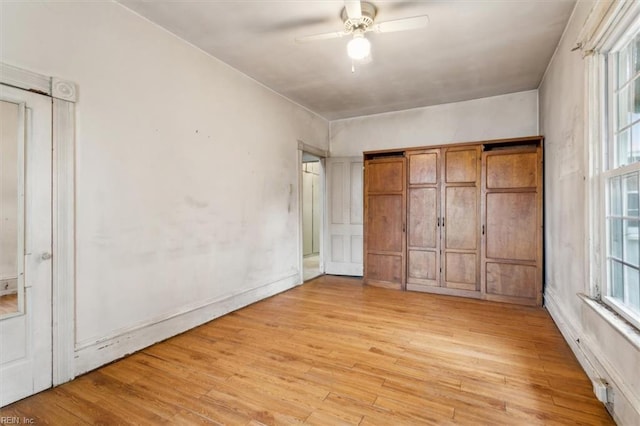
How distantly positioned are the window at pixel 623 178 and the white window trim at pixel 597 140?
0.6 inches

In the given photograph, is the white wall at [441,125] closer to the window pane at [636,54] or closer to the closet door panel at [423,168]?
the closet door panel at [423,168]

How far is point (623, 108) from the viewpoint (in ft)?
6.43

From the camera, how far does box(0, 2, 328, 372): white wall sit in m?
2.27

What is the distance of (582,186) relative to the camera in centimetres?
236

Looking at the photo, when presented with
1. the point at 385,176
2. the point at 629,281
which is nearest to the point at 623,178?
the point at 629,281

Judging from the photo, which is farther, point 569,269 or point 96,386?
point 569,269

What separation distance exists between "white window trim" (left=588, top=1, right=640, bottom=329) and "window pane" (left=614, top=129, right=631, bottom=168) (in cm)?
6

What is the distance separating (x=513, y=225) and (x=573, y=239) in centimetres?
141

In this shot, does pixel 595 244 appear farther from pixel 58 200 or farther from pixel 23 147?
pixel 23 147

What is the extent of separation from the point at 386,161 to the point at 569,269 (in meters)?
2.65

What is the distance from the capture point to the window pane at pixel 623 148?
1913 millimetres

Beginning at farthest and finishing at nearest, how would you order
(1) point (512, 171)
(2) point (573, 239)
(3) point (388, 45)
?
(1) point (512, 171)
(3) point (388, 45)
(2) point (573, 239)

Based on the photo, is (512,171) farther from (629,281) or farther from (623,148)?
(629,281)

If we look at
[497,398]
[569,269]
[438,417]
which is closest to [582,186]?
[569,269]
